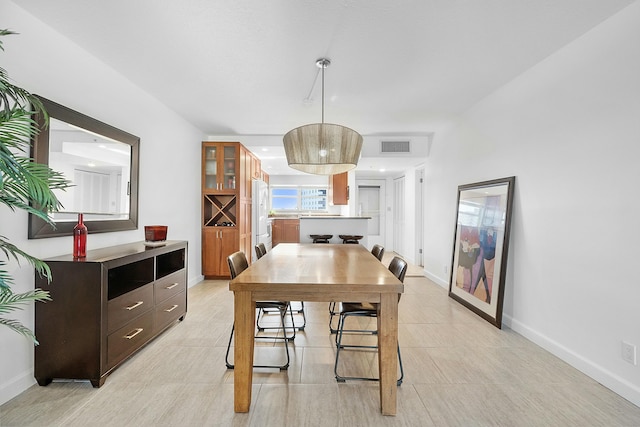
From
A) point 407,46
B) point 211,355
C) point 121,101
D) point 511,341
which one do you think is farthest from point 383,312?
point 121,101

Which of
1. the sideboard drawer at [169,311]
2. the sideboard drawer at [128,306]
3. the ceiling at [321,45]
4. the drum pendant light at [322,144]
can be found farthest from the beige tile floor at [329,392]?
the ceiling at [321,45]

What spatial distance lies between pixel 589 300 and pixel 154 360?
3.31 m

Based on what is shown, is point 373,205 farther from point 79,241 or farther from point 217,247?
point 79,241

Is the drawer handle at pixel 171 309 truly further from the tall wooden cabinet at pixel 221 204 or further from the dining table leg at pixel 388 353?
the dining table leg at pixel 388 353

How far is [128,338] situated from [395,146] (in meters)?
4.54

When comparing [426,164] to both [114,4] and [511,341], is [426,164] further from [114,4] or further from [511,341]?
[114,4]

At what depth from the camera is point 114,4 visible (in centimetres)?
198

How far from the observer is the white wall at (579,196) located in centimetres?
199

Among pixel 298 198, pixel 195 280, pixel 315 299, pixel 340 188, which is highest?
pixel 340 188

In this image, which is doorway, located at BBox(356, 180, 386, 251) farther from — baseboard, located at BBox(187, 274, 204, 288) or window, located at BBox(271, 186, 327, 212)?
baseboard, located at BBox(187, 274, 204, 288)

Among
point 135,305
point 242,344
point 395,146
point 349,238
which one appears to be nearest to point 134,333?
point 135,305

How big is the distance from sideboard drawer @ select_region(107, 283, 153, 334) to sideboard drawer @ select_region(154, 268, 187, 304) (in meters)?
0.11

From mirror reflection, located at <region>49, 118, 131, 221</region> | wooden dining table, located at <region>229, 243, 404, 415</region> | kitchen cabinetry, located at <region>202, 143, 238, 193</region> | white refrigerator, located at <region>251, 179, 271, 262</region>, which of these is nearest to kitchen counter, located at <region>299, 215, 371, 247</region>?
white refrigerator, located at <region>251, 179, 271, 262</region>

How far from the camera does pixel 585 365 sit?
2.23m
